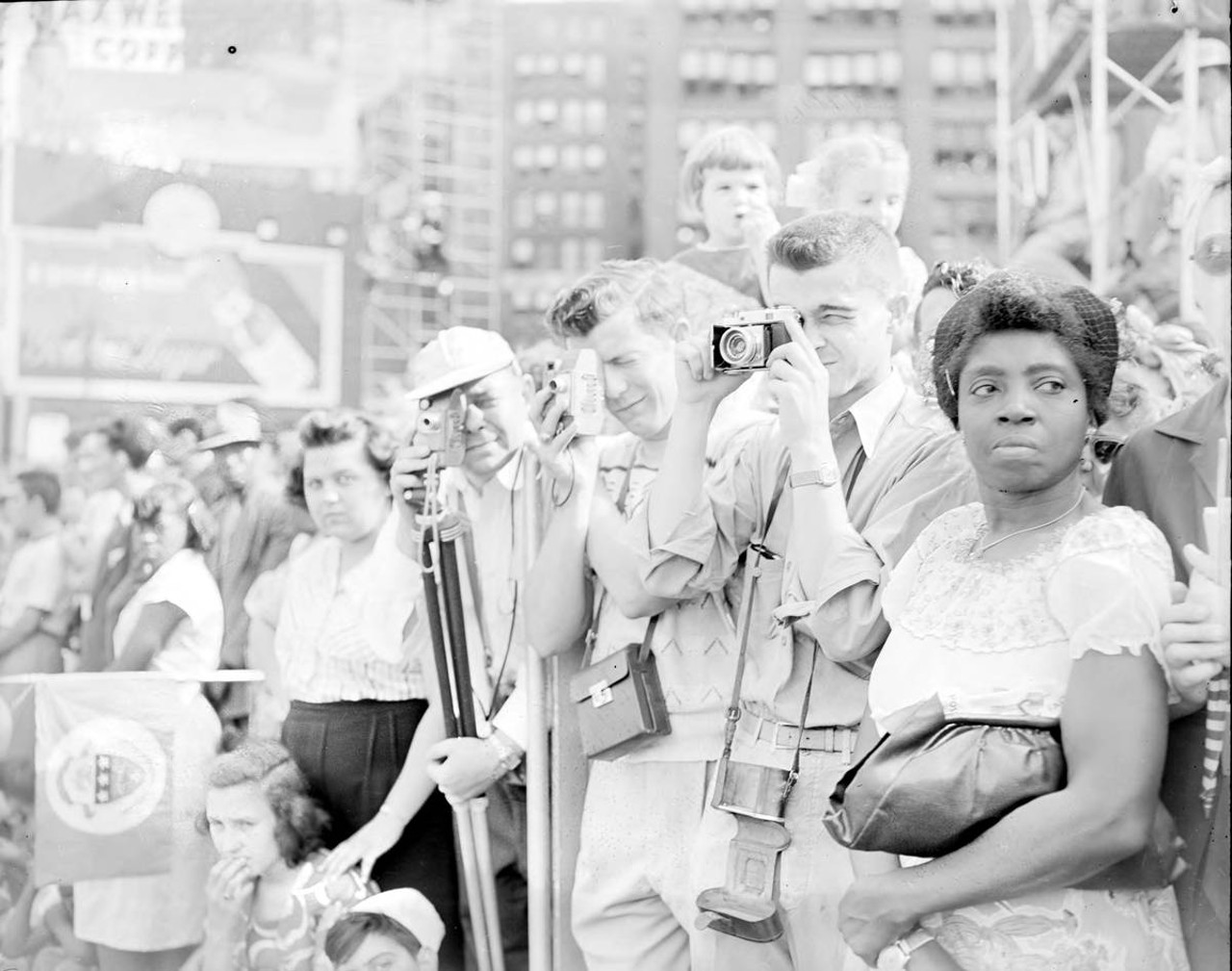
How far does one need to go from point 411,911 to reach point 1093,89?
6.72 ft

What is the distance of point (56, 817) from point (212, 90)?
Answer: 1653 millimetres

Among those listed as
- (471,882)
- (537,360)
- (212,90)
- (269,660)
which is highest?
(212,90)

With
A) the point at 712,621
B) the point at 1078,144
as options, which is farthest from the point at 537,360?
the point at 1078,144

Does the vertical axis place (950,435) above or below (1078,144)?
below

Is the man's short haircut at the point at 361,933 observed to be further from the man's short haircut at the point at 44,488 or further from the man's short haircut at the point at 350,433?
the man's short haircut at the point at 44,488

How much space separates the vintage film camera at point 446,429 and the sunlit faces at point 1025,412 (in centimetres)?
124

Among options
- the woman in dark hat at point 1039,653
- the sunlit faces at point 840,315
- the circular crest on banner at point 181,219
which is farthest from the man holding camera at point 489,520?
the woman in dark hat at point 1039,653

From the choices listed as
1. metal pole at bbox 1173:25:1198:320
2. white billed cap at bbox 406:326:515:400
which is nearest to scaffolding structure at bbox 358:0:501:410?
white billed cap at bbox 406:326:515:400

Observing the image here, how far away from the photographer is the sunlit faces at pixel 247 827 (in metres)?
3.14

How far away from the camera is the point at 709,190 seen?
3059mm

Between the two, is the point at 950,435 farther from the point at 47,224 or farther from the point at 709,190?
the point at 47,224

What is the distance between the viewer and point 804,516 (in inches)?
91.1

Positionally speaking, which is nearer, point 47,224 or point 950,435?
point 950,435

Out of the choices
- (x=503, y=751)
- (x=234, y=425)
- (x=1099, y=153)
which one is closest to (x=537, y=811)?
(x=503, y=751)
